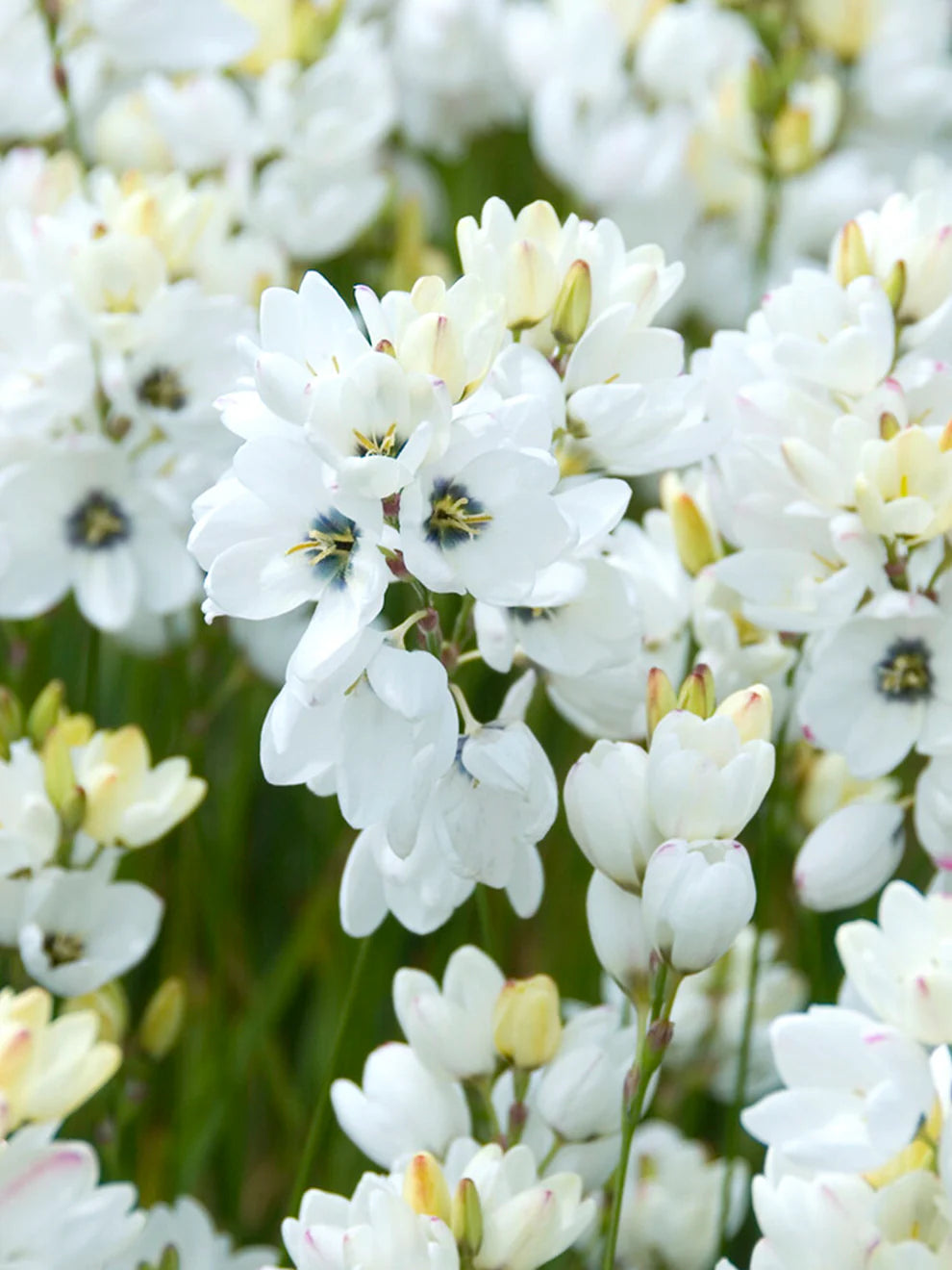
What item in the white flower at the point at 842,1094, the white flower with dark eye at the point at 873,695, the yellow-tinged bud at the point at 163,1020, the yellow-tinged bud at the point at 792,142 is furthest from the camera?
the yellow-tinged bud at the point at 792,142

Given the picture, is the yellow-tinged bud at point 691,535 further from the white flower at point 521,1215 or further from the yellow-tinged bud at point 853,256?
the white flower at point 521,1215

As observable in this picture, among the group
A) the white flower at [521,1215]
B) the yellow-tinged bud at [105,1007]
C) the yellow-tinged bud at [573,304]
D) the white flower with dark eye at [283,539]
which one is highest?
the yellow-tinged bud at [573,304]

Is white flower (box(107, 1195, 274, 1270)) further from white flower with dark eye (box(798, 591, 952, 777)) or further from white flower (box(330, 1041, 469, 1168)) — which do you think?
white flower with dark eye (box(798, 591, 952, 777))

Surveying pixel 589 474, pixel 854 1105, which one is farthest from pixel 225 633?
pixel 854 1105

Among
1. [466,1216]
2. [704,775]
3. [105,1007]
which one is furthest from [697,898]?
[105,1007]

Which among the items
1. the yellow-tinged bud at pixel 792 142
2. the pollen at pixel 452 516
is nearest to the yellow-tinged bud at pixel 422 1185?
the pollen at pixel 452 516

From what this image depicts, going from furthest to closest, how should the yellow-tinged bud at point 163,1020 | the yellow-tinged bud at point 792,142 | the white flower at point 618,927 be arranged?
the yellow-tinged bud at point 792,142 → the yellow-tinged bud at point 163,1020 → the white flower at point 618,927

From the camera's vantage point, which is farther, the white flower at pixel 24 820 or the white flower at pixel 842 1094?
the white flower at pixel 24 820
